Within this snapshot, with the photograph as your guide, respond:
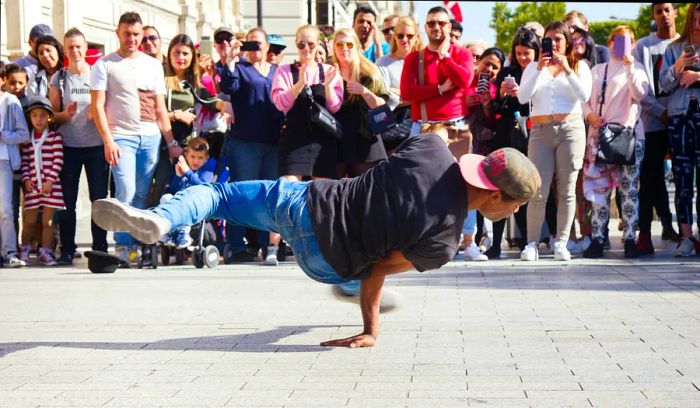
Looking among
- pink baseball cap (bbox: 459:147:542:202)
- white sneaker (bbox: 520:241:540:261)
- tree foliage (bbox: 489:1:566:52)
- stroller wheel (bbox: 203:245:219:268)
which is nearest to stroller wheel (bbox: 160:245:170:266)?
stroller wheel (bbox: 203:245:219:268)

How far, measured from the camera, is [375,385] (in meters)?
5.71

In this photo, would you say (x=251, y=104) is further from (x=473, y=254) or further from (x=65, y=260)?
(x=473, y=254)

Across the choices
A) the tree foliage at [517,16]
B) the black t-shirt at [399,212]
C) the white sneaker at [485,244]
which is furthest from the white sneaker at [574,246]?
the tree foliage at [517,16]

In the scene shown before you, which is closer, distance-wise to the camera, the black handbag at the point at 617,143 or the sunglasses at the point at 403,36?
the black handbag at the point at 617,143

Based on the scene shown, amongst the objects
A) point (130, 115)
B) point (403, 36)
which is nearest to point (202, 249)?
point (130, 115)

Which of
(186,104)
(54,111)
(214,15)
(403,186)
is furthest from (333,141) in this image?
(214,15)

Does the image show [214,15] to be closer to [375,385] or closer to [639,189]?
[639,189]

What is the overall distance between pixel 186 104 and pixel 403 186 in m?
6.86

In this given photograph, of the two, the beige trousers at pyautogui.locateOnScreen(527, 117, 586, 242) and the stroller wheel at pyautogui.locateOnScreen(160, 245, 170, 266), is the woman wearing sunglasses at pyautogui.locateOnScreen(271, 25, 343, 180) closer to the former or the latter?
the stroller wheel at pyautogui.locateOnScreen(160, 245, 170, 266)

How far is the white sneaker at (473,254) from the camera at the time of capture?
1198 cm

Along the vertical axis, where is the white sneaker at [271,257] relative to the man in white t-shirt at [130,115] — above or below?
below

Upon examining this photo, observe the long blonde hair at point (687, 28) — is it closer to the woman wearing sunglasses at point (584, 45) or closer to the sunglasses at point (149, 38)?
the woman wearing sunglasses at point (584, 45)

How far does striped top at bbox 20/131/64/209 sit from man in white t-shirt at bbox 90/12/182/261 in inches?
25.6

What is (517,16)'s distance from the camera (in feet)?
239
